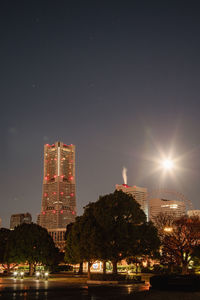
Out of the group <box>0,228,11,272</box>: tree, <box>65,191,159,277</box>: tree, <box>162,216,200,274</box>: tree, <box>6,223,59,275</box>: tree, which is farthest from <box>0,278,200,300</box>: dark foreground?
<box>0,228,11,272</box>: tree

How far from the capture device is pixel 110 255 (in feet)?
170

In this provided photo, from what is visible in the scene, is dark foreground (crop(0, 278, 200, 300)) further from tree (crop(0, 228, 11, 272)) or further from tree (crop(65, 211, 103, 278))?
tree (crop(0, 228, 11, 272))

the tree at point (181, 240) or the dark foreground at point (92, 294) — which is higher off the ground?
the tree at point (181, 240)

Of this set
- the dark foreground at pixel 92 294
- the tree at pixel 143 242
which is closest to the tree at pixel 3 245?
the tree at pixel 143 242

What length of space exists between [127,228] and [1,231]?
7098 cm

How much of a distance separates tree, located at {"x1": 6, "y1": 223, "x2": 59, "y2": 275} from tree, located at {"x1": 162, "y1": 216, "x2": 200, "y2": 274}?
95.9 ft

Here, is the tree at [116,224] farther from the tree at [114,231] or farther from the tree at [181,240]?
the tree at [181,240]

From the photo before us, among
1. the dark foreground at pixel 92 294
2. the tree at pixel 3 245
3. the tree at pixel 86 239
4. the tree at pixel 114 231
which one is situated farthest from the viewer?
the tree at pixel 3 245

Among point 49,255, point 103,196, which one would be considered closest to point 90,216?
point 103,196

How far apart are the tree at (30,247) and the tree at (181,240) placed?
2922 cm

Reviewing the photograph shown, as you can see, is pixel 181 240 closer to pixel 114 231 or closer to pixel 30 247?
pixel 114 231

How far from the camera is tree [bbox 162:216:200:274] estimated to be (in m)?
70.4

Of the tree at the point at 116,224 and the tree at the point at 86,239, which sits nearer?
the tree at the point at 116,224

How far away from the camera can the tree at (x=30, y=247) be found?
84438 millimetres
